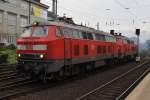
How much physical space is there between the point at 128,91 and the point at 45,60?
450cm

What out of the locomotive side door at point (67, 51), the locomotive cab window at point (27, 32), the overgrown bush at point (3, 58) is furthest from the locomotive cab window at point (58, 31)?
the overgrown bush at point (3, 58)

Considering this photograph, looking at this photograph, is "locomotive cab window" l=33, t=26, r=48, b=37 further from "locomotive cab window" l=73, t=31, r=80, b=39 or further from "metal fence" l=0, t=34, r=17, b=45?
"metal fence" l=0, t=34, r=17, b=45

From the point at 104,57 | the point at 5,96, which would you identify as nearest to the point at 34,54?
the point at 5,96

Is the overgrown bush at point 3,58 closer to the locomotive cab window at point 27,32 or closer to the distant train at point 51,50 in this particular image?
the distant train at point 51,50

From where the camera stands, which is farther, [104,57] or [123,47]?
[123,47]

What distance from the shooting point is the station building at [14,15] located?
48.3 metres

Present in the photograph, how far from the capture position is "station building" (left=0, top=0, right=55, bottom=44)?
4831 centimetres

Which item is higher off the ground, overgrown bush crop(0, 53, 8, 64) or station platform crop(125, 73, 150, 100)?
overgrown bush crop(0, 53, 8, 64)

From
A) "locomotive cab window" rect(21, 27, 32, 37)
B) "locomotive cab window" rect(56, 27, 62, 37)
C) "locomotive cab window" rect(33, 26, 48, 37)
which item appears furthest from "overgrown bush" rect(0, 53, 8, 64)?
"locomotive cab window" rect(56, 27, 62, 37)

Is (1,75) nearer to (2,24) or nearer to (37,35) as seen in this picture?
(37,35)

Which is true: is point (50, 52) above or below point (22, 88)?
above

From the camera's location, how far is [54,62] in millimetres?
17141

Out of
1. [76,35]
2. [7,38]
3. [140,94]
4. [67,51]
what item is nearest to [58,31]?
[67,51]

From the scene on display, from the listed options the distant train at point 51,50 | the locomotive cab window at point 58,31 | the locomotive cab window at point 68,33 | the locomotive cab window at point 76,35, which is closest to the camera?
the distant train at point 51,50
